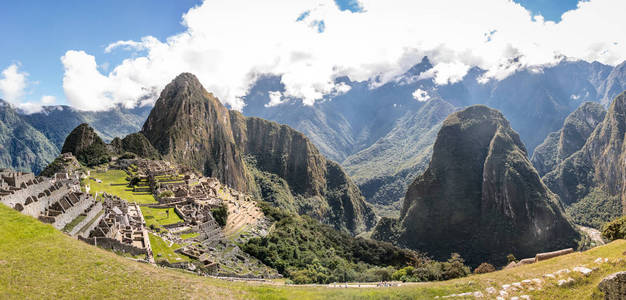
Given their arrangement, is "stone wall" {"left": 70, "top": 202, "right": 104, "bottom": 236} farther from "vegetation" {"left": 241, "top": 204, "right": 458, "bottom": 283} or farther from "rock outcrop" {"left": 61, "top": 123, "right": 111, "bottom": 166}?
"rock outcrop" {"left": 61, "top": 123, "right": 111, "bottom": 166}

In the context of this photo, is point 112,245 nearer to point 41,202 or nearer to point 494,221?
point 41,202

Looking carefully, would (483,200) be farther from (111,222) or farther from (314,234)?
(111,222)

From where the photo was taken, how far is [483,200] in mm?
193875

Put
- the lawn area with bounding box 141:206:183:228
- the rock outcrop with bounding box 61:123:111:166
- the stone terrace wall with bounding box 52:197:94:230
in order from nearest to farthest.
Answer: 1. the stone terrace wall with bounding box 52:197:94:230
2. the lawn area with bounding box 141:206:183:228
3. the rock outcrop with bounding box 61:123:111:166

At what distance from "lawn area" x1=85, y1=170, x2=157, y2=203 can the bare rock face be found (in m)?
66.5

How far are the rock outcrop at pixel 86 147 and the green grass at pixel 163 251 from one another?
278 feet

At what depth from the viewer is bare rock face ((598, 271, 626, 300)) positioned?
717 inches

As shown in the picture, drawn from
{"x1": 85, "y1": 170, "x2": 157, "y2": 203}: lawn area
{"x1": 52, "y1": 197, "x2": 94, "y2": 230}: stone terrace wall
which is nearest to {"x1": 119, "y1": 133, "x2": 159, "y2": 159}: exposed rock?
{"x1": 85, "y1": 170, "x2": 157, "y2": 203}: lawn area

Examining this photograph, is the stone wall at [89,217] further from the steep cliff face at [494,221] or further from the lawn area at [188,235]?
the steep cliff face at [494,221]

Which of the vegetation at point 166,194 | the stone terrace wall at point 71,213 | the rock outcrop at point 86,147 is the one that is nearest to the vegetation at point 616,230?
the stone terrace wall at point 71,213

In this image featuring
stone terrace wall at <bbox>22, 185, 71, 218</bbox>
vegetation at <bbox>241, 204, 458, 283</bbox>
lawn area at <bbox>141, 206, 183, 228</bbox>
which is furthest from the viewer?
lawn area at <bbox>141, 206, 183, 228</bbox>

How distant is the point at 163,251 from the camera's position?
134 ft

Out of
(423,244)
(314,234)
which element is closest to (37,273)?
(314,234)

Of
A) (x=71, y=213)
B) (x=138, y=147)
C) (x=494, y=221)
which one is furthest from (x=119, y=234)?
(x=494, y=221)
